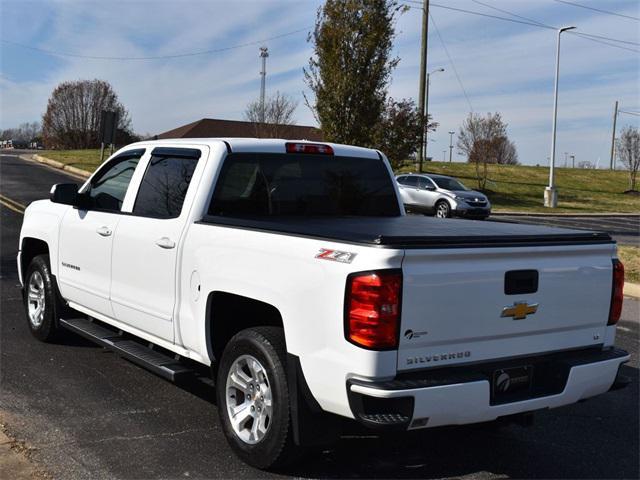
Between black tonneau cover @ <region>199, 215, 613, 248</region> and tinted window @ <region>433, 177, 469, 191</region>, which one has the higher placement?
tinted window @ <region>433, 177, 469, 191</region>

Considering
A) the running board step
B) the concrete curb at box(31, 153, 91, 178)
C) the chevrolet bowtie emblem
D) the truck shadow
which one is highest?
the concrete curb at box(31, 153, 91, 178)

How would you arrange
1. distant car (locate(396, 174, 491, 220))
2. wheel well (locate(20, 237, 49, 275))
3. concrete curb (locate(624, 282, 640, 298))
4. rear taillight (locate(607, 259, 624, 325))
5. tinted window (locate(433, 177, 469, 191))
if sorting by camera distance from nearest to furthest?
1. rear taillight (locate(607, 259, 624, 325))
2. wheel well (locate(20, 237, 49, 275))
3. concrete curb (locate(624, 282, 640, 298))
4. distant car (locate(396, 174, 491, 220))
5. tinted window (locate(433, 177, 469, 191))

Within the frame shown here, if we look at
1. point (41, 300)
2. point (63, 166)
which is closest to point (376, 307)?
point (41, 300)

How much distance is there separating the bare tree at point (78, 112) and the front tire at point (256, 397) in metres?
59.1

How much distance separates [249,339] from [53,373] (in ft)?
8.14

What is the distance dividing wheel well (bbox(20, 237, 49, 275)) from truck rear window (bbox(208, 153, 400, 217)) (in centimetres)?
283

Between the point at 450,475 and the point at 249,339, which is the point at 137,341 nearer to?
the point at 249,339

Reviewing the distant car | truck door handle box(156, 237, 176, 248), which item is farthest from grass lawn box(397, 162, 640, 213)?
truck door handle box(156, 237, 176, 248)

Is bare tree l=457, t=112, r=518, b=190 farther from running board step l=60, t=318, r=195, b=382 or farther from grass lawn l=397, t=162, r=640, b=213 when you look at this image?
running board step l=60, t=318, r=195, b=382

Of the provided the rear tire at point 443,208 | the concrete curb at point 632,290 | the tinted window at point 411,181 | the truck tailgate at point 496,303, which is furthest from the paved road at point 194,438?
the tinted window at point 411,181

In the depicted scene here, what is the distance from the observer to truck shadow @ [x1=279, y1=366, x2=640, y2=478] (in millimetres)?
3809

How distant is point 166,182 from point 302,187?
3.20 ft

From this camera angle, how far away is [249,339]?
12.1 feet

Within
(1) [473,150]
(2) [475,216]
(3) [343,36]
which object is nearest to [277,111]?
(1) [473,150]
